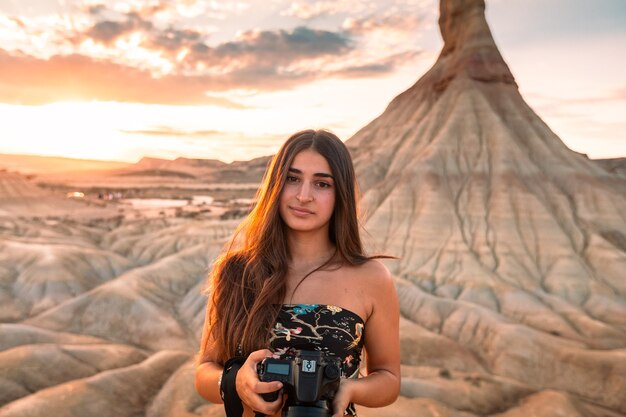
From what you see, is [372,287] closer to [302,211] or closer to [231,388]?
[302,211]

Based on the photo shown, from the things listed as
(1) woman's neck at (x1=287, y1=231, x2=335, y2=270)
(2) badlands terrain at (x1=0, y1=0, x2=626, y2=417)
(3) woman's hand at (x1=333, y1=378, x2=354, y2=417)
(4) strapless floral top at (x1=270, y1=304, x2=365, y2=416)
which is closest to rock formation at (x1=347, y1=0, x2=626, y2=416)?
(2) badlands terrain at (x1=0, y1=0, x2=626, y2=417)

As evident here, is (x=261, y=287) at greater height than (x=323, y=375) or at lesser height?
greater

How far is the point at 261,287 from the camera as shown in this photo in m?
3.35

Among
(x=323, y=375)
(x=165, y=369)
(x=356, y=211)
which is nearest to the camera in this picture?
(x=323, y=375)

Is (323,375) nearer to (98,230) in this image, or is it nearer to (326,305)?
(326,305)

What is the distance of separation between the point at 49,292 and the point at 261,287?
1827 inches

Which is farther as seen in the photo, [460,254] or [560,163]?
[560,163]

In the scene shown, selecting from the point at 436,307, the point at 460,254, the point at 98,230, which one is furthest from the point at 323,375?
the point at 98,230

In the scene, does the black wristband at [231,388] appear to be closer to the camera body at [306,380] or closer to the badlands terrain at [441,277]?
the camera body at [306,380]

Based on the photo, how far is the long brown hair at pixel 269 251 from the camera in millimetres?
3367

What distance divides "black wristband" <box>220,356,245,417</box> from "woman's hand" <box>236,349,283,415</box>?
0.43 feet

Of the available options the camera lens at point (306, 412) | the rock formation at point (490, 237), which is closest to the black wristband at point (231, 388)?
the camera lens at point (306, 412)

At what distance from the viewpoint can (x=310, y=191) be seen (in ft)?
11.2

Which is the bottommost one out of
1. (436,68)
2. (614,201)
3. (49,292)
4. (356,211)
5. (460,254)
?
(49,292)
